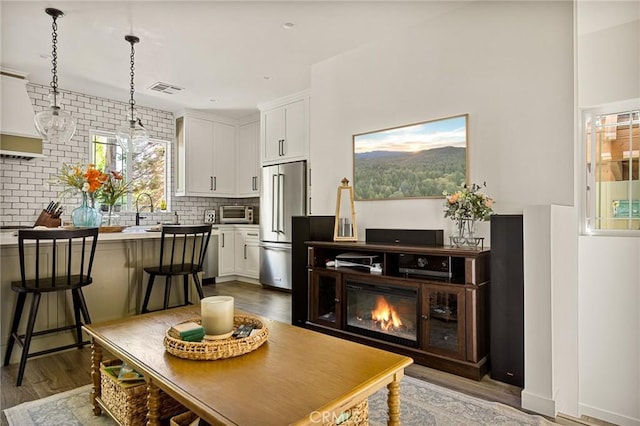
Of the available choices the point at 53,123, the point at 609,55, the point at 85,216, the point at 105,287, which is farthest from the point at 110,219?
the point at 609,55

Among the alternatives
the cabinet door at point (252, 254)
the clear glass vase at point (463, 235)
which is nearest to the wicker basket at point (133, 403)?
the clear glass vase at point (463, 235)

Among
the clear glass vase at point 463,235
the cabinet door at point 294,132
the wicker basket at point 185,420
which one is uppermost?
the cabinet door at point 294,132

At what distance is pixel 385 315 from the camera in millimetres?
2924

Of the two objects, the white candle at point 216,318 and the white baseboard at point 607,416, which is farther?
the white baseboard at point 607,416

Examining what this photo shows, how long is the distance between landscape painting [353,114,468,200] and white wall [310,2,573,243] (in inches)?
3.3

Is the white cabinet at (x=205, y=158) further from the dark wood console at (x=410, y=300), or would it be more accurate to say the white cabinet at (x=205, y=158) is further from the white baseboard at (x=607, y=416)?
the white baseboard at (x=607, y=416)

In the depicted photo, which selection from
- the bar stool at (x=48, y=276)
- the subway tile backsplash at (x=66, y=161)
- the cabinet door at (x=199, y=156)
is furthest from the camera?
the cabinet door at (x=199, y=156)

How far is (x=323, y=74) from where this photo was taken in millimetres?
4160

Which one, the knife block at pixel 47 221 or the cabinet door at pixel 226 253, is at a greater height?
the knife block at pixel 47 221

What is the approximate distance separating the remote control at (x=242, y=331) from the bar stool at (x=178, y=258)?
170cm

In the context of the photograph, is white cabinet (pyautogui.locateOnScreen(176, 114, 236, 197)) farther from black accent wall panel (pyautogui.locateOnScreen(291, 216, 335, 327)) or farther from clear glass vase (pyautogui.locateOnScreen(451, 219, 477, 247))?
clear glass vase (pyautogui.locateOnScreen(451, 219, 477, 247))

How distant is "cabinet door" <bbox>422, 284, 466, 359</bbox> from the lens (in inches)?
97.4

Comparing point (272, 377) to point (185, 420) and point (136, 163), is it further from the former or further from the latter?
point (136, 163)

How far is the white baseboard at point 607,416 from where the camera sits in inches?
101
